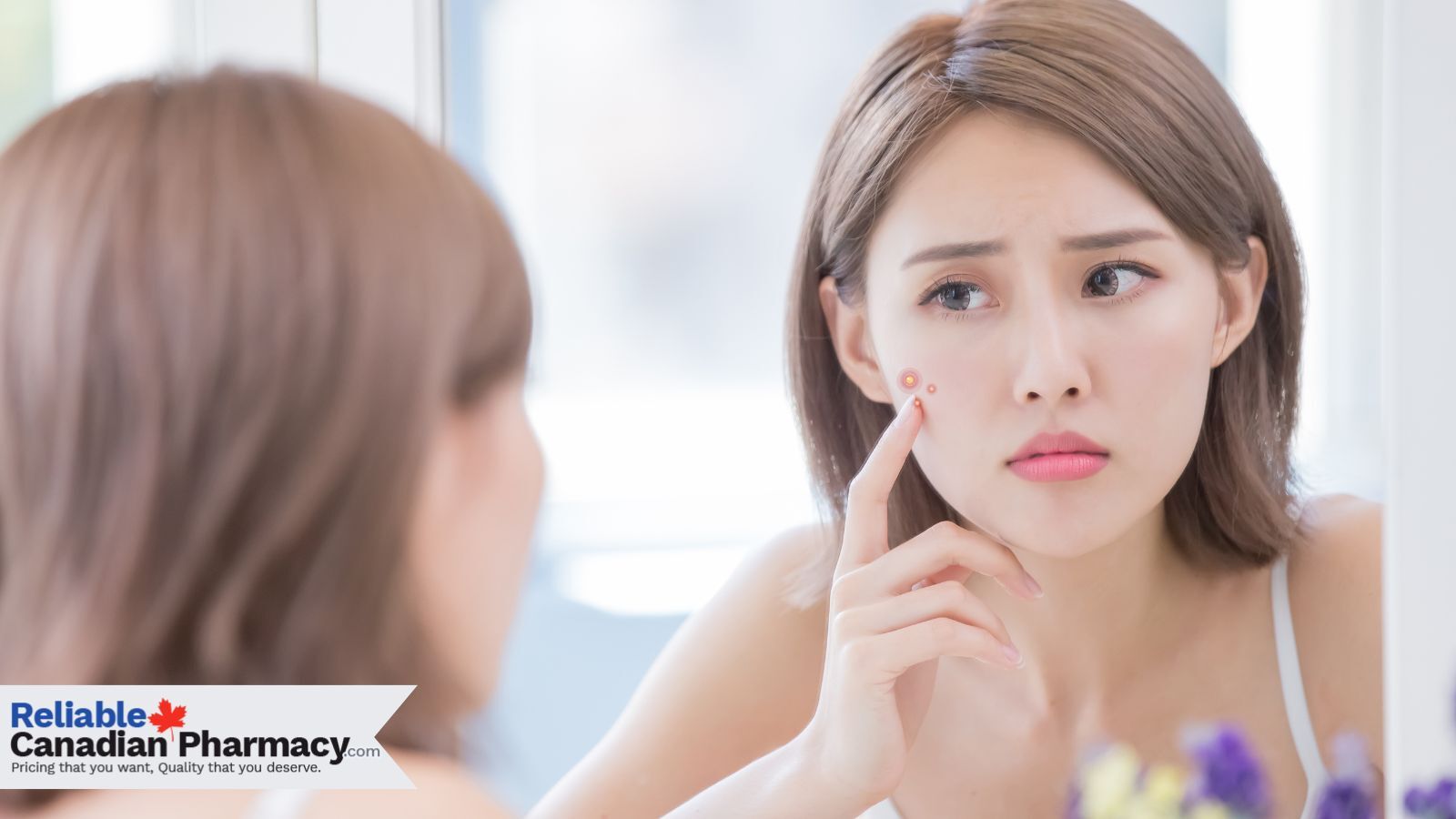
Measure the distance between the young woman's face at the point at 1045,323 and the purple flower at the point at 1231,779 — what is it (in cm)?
35

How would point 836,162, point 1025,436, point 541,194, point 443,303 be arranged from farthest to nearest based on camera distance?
point 541,194 < point 836,162 < point 1025,436 < point 443,303

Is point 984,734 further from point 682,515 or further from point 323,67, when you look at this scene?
point 323,67

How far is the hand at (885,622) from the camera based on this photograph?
2.61 feet

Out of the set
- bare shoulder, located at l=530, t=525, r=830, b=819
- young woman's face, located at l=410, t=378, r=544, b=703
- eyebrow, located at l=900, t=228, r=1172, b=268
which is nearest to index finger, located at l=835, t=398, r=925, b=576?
eyebrow, located at l=900, t=228, r=1172, b=268

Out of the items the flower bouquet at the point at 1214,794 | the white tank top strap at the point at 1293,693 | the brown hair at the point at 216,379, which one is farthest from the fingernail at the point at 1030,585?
the brown hair at the point at 216,379

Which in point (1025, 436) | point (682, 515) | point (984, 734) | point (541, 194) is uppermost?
point (541, 194)

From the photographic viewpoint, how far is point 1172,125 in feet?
2.68

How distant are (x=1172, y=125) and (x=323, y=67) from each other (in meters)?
0.61

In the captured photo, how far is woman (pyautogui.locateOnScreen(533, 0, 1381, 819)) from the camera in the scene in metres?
0.79

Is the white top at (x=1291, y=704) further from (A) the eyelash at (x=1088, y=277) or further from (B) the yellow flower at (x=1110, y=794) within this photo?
(B) the yellow flower at (x=1110, y=794)

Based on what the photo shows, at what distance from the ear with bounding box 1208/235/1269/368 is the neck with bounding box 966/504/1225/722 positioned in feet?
0.57

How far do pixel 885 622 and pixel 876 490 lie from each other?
0.30 ft

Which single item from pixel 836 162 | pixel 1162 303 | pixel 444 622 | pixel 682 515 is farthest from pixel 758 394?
pixel 444 622

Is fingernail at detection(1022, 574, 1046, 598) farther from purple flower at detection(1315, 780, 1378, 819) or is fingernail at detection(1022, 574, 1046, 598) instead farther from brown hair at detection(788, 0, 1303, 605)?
purple flower at detection(1315, 780, 1378, 819)
